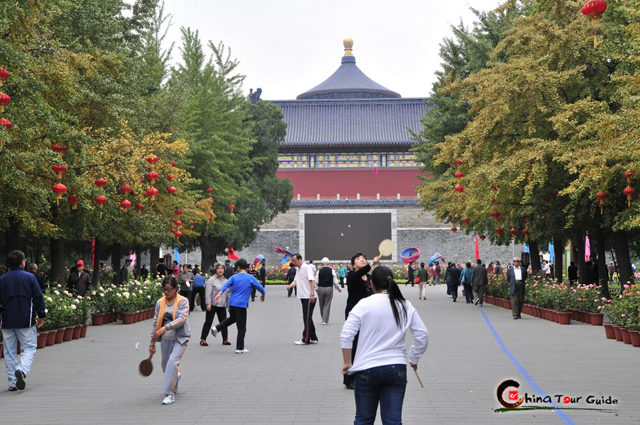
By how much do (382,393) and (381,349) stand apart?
0.98 feet

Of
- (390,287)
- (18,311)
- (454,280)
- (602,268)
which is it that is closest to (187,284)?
(602,268)

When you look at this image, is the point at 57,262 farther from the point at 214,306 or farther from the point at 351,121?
the point at 351,121

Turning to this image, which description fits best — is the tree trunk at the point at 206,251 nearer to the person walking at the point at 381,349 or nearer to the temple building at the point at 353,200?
the temple building at the point at 353,200

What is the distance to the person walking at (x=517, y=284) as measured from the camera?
2169 centimetres

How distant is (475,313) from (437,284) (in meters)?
30.7

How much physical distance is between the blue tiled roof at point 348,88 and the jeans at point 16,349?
202 ft

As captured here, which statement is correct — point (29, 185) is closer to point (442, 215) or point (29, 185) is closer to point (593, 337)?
point (593, 337)

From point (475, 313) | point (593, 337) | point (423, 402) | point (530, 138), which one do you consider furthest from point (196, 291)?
point (423, 402)

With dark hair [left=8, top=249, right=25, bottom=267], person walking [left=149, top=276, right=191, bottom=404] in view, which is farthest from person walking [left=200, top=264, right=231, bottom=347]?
person walking [left=149, top=276, right=191, bottom=404]

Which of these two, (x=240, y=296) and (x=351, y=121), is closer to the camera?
(x=240, y=296)

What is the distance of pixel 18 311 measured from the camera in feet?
34.7

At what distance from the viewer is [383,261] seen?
6016cm

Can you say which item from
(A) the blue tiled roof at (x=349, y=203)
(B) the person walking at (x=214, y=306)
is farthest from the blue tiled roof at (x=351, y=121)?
(B) the person walking at (x=214, y=306)

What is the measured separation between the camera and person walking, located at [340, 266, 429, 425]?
5898 millimetres
